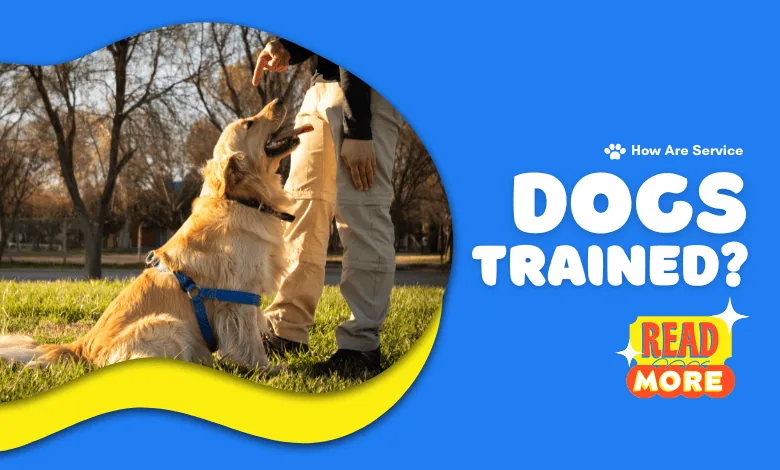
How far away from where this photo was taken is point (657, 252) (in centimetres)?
326

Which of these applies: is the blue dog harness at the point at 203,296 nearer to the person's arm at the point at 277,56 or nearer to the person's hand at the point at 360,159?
the person's hand at the point at 360,159

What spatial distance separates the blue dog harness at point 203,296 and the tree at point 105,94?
288 millimetres

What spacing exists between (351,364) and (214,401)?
59 cm

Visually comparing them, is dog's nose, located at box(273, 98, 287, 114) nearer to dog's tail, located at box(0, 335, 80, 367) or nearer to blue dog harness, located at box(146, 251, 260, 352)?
blue dog harness, located at box(146, 251, 260, 352)

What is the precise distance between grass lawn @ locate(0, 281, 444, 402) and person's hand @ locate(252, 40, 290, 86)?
0.98 m

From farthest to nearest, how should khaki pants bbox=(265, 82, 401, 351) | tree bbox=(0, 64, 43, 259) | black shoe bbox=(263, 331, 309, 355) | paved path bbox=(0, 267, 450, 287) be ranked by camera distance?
black shoe bbox=(263, 331, 309, 355) < khaki pants bbox=(265, 82, 401, 351) < paved path bbox=(0, 267, 450, 287) < tree bbox=(0, 64, 43, 259)

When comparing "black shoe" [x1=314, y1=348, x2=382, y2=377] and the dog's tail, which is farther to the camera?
"black shoe" [x1=314, y1=348, x2=382, y2=377]

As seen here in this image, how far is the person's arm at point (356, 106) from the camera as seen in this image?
125 inches

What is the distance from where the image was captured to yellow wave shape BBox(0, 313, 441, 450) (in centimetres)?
306

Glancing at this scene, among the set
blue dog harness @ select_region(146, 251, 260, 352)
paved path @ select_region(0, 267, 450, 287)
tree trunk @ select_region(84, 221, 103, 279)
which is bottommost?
blue dog harness @ select_region(146, 251, 260, 352)

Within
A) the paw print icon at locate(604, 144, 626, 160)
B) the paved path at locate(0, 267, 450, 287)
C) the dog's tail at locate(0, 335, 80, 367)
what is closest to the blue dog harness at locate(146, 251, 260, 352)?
the paved path at locate(0, 267, 450, 287)

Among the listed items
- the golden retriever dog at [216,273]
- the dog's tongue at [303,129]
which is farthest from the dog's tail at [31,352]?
the dog's tongue at [303,129]

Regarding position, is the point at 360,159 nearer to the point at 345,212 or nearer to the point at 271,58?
the point at 345,212

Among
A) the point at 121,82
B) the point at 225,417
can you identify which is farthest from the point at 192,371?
the point at 121,82
